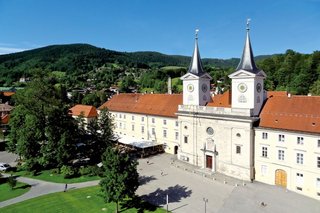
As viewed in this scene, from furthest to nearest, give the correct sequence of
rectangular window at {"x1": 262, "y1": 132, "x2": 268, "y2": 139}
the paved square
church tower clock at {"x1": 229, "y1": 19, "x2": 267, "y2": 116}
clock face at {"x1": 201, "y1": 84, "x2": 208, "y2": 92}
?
clock face at {"x1": 201, "y1": 84, "x2": 208, "y2": 92} < church tower clock at {"x1": 229, "y1": 19, "x2": 267, "y2": 116} < rectangular window at {"x1": 262, "y1": 132, "x2": 268, "y2": 139} < the paved square

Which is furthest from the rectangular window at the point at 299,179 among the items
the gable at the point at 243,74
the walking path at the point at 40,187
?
the walking path at the point at 40,187

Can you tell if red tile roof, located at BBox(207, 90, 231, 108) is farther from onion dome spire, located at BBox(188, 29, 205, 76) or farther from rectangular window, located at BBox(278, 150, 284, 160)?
rectangular window, located at BBox(278, 150, 284, 160)

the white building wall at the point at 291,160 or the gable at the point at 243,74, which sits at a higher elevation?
the gable at the point at 243,74

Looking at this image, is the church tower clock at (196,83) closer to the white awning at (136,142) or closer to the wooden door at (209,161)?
the wooden door at (209,161)

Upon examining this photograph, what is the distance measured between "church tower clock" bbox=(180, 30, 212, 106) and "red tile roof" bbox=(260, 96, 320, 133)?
9550mm

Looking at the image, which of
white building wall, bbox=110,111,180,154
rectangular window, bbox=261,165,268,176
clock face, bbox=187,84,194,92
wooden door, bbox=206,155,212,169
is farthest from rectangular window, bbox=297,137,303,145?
white building wall, bbox=110,111,180,154

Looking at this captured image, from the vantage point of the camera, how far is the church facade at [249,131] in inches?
1161

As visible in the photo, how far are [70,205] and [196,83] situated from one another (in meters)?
24.0

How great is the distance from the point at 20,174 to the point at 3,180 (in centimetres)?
254

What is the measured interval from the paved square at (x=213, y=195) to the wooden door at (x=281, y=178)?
82 centimetres

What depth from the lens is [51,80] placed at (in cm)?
4284

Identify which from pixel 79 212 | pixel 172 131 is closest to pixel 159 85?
pixel 172 131

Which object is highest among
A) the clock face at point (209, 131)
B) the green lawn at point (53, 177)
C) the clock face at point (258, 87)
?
the clock face at point (258, 87)

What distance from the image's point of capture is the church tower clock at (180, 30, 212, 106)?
40188mm
